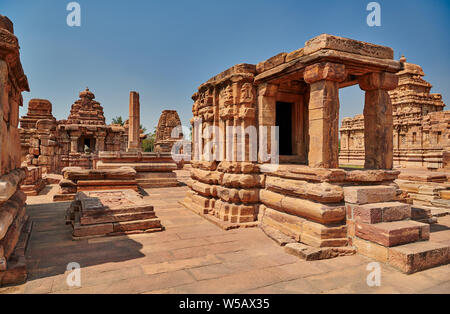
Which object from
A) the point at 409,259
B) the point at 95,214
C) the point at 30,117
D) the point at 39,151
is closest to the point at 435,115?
the point at 409,259

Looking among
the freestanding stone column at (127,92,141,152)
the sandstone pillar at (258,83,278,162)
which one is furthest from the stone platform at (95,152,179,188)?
the freestanding stone column at (127,92,141,152)

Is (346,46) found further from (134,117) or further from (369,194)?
(134,117)

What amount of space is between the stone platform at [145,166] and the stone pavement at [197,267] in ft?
20.1

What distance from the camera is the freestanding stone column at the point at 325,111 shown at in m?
4.27

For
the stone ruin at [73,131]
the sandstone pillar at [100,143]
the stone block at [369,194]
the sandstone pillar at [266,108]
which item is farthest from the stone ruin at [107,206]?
the sandstone pillar at [100,143]

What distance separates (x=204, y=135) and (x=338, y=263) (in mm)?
4333

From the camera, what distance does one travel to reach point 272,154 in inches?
231

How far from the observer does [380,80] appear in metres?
4.81

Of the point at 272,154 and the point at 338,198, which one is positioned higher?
the point at 272,154

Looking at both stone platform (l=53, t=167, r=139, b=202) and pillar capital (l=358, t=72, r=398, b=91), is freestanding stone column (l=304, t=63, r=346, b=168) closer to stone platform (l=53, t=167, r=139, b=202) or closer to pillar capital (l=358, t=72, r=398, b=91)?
pillar capital (l=358, t=72, r=398, b=91)

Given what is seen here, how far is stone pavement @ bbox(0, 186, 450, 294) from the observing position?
2.89m
